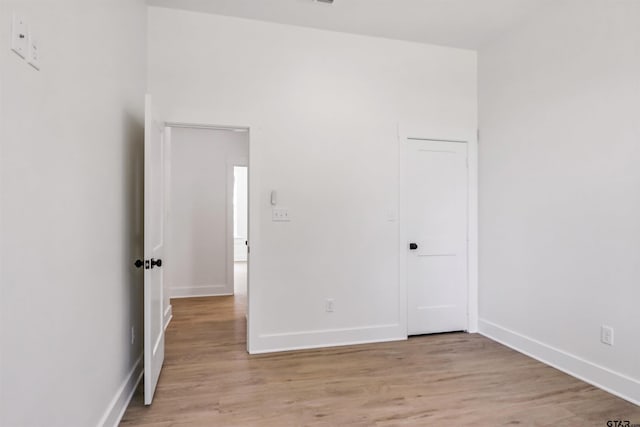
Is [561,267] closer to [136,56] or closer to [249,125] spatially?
[249,125]

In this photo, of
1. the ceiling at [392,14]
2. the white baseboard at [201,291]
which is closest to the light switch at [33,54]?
the ceiling at [392,14]

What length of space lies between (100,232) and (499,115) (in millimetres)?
3525

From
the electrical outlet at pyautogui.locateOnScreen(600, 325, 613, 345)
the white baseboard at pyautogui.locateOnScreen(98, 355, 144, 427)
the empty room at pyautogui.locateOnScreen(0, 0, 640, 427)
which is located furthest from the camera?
the electrical outlet at pyautogui.locateOnScreen(600, 325, 613, 345)

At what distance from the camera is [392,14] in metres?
3.05

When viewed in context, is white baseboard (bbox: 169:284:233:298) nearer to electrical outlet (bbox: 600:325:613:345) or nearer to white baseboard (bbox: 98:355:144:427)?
white baseboard (bbox: 98:355:144:427)

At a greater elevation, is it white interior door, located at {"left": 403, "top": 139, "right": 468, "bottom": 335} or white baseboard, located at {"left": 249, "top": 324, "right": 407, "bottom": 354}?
white interior door, located at {"left": 403, "top": 139, "right": 468, "bottom": 335}

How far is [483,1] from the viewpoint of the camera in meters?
2.86

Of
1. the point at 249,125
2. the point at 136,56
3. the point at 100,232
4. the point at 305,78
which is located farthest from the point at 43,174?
the point at 305,78

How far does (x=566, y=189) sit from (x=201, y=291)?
4796 mm

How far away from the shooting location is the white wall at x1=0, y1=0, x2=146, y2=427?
107cm

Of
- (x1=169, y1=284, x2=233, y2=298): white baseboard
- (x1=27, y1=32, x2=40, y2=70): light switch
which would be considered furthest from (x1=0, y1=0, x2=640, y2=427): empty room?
(x1=169, y1=284, x2=233, y2=298): white baseboard

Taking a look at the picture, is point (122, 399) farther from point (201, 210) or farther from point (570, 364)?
point (201, 210)

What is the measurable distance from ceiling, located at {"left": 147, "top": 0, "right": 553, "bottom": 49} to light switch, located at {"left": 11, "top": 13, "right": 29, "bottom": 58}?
6.88 ft

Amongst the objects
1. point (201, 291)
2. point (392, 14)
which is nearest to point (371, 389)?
point (392, 14)
